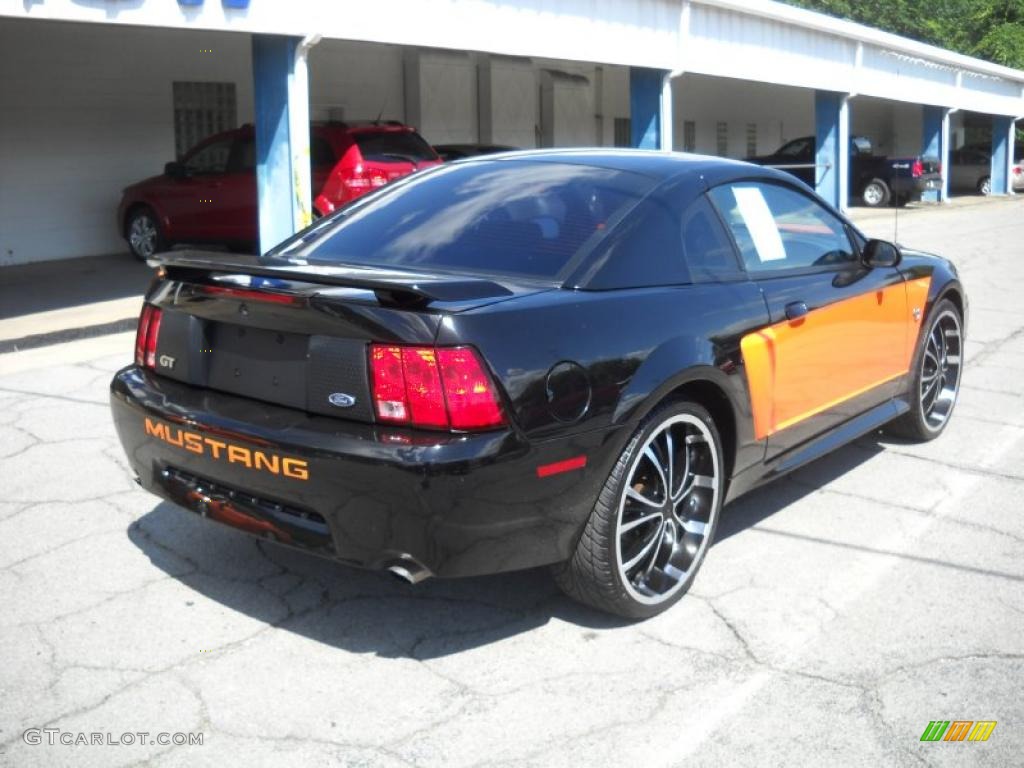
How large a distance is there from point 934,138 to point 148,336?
29924 mm

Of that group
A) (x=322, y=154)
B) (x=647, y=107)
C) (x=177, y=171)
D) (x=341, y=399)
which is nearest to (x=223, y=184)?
(x=177, y=171)

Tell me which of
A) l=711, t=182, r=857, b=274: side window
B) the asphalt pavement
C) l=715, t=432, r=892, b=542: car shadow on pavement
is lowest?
the asphalt pavement

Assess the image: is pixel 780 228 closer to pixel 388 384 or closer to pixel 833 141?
pixel 388 384

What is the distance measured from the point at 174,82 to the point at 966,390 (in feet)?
39.7

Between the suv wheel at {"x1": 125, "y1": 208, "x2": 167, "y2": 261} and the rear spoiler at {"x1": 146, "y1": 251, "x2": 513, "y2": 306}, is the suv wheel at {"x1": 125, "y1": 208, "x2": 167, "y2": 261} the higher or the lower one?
the lower one

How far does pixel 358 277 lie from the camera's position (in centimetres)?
354

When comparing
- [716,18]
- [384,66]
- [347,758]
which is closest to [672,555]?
[347,758]

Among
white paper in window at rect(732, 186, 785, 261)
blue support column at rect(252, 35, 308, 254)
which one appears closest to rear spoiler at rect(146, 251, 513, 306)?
white paper in window at rect(732, 186, 785, 261)

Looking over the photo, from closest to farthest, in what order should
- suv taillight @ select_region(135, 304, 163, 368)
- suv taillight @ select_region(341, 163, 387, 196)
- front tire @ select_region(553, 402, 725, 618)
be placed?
front tire @ select_region(553, 402, 725, 618), suv taillight @ select_region(135, 304, 163, 368), suv taillight @ select_region(341, 163, 387, 196)

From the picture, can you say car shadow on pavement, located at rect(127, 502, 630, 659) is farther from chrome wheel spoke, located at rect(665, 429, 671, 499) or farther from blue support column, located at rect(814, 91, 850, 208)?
blue support column, located at rect(814, 91, 850, 208)

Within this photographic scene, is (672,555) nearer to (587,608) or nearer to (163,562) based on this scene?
(587,608)

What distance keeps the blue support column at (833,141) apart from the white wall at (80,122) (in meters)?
12.4

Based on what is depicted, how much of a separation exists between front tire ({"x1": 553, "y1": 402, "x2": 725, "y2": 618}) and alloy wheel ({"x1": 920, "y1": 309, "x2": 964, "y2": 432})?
2.26 metres

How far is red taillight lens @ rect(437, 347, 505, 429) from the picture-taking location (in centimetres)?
322
